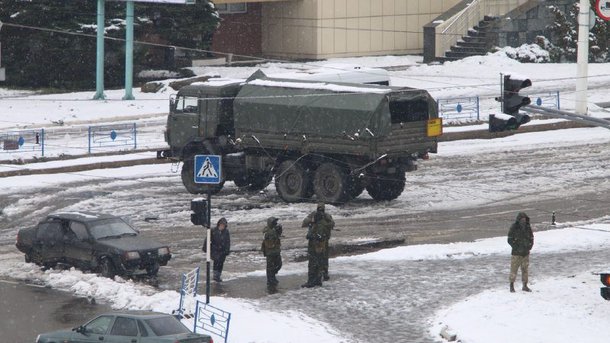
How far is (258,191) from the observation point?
134 feet

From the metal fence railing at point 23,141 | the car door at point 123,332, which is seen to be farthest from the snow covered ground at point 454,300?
the car door at point 123,332

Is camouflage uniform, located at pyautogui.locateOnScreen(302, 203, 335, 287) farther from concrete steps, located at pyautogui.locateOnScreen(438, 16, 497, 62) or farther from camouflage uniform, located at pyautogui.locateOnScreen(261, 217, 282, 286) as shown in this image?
concrete steps, located at pyautogui.locateOnScreen(438, 16, 497, 62)

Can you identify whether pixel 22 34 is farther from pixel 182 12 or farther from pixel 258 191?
pixel 258 191

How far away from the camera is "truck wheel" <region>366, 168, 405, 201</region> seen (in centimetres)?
3784

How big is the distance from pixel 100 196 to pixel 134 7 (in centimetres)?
2194

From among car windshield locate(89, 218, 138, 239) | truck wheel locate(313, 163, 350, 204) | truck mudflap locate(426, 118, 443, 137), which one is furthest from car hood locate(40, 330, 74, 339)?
truck mudflap locate(426, 118, 443, 137)

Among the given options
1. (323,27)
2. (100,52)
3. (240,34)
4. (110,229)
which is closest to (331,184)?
(110,229)

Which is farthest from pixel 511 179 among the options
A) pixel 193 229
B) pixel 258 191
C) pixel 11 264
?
pixel 11 264

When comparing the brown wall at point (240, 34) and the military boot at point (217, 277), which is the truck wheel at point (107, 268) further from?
the brown wall at point (240, 34)

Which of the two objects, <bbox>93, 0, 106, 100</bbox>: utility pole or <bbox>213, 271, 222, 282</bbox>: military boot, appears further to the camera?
<bbox>93, 0, 106, 100</bbox>: utility pole

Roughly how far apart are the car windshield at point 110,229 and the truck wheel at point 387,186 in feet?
28.7

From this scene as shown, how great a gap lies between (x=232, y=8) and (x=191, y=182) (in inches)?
1134

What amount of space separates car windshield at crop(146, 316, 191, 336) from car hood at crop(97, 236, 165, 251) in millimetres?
7597

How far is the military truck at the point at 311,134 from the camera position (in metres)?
36.7
